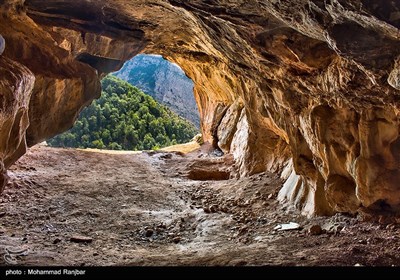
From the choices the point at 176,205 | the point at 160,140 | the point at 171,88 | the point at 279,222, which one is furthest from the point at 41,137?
the point at 171,88

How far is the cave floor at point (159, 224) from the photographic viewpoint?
15.3ft

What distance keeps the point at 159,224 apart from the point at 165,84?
3577 centimetres

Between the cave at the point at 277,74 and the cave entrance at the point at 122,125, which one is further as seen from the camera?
→ the cave entrance at the point at 122,125

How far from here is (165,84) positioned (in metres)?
41.8

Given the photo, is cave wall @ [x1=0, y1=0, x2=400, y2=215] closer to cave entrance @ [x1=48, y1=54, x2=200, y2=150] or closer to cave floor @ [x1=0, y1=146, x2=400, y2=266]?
cave floor @ [x1=0, y1=146, x2=400, y2=266]

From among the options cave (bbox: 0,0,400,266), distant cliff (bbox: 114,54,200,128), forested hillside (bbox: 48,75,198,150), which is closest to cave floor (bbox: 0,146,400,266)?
cave (bbox: 0,0,400,266)

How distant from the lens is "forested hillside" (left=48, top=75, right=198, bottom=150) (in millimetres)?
22281

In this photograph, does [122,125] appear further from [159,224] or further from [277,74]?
[277,74]

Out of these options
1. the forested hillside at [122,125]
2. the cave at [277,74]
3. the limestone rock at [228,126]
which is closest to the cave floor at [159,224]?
the cave at [277,74]

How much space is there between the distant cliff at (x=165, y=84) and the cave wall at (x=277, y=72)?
29.8 metres

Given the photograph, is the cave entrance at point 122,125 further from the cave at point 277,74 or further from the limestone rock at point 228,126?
the cave at point 277,74

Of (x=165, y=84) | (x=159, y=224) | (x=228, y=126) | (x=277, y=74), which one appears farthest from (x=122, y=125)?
(x=165, y=84)
